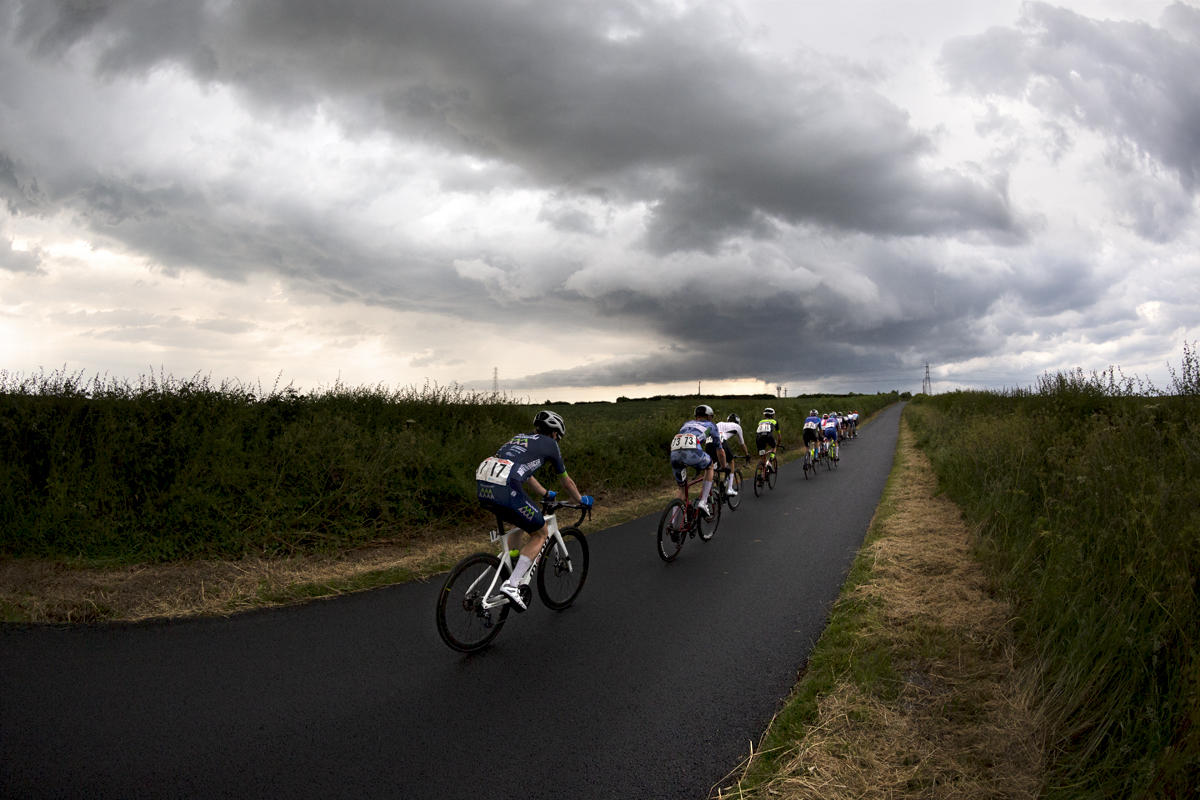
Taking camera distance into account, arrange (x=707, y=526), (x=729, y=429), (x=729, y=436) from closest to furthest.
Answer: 1. (x=707, y=526)
2. (x=729, y=429)
3. (x=729, y=436)

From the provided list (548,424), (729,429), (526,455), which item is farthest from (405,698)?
(729,429)

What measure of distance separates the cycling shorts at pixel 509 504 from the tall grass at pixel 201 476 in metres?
4.35

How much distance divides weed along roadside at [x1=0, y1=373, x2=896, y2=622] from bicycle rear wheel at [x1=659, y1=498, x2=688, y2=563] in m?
2.58

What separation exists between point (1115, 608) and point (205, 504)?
398 inches

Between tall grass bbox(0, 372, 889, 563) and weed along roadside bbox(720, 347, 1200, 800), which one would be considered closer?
weed along roadside bbox(720, 347, 1200, 800)

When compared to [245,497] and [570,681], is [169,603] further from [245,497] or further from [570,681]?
[570,681]

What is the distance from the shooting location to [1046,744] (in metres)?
3.37

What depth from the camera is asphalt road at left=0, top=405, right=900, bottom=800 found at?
3.42m

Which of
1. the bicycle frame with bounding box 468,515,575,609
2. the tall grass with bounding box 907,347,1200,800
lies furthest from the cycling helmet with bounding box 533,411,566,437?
Result: the tall grass with bounding box 907,347,1200,800

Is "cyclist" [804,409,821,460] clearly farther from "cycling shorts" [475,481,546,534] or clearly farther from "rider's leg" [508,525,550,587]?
"cycling shorts" [475,481,546,534]

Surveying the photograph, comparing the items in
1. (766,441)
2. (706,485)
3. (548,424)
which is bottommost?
(706,485)

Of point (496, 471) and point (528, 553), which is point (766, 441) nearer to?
point (528, 553)

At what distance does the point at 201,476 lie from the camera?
8.89m

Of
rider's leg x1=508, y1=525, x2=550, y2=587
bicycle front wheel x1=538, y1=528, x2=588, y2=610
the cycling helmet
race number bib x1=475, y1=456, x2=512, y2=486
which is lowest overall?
bicycle front wheel x1=538, y1=528, x2=588, y2=610
